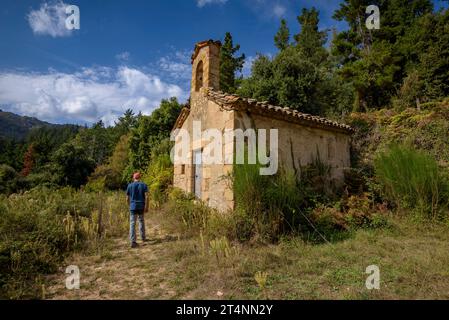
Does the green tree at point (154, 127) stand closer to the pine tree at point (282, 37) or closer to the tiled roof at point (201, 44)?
the tiled roof at point (201, 44)

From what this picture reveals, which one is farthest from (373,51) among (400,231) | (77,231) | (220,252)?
(77,231)

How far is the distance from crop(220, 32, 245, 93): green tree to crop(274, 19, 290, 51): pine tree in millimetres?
5474

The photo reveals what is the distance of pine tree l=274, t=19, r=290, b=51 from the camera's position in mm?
26969

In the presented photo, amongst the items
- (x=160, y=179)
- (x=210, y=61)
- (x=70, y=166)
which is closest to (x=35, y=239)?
(x=160, y=179)

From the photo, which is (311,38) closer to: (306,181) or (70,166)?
(306,181)

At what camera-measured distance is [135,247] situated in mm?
5922

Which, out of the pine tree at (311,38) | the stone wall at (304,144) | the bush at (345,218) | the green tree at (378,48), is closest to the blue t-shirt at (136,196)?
the stone wall at (304,144)

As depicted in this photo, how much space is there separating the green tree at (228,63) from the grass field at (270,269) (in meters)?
17.7

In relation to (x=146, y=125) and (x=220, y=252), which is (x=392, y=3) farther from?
(x=220, y=252)

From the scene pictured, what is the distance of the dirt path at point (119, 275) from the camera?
12.5 ft

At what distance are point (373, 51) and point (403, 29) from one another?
2688mm

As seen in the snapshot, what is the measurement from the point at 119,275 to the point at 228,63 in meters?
21.2

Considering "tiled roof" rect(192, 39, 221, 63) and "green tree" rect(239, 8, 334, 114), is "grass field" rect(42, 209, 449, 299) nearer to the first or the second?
"tiled roof" rect(192, 39, 221, 63)

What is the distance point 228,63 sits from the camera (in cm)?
2288
